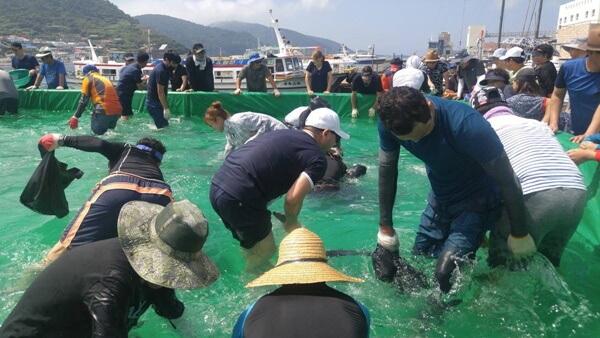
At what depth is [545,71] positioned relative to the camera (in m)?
6.86

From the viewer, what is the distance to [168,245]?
76.9 inches

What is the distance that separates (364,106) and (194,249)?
31.4 feet

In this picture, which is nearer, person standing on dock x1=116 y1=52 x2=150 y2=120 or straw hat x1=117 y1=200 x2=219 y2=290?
straw hat x1=117 y1=200 x2=219 y2=290

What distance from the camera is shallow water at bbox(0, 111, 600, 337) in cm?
306

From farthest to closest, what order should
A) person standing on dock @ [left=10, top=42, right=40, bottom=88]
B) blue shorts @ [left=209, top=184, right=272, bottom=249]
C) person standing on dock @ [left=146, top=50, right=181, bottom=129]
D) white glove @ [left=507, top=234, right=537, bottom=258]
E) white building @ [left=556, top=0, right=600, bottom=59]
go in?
1. white building @ [left=556, top=0, right=600, bottom=59]
2. person standing on dock @ [left=10, top=42, right=40, bottom=88]
3. person standing on dock @ [left=146, top=50, right=181, bottom=129]
4. blue shorts @ [left=209, top=184, right=272, bottom=249]
5. white glove @ [left=507, top=234, right=537, bottom=258]

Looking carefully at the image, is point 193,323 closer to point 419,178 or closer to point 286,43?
point 419,178

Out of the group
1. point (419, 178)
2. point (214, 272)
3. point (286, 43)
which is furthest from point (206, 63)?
point (286, 43)

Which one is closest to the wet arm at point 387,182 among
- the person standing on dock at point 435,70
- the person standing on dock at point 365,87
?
the person standing on dock at point 435,70

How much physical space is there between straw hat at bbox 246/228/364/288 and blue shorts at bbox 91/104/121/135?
7.00m

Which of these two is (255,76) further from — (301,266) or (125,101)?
(301,266)

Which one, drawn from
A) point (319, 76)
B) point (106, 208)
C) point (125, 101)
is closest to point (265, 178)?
point (106, 208)

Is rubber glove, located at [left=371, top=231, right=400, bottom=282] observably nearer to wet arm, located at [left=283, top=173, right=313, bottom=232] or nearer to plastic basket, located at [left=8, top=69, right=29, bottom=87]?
wet arm, located at [left=283, top=173, right=313, bottom=232]

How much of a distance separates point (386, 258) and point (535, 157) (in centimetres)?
119

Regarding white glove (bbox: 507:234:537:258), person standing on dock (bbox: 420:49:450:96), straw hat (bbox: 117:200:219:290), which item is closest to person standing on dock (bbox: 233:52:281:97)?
person standing on dock (bbox: 420:49:450:96)
